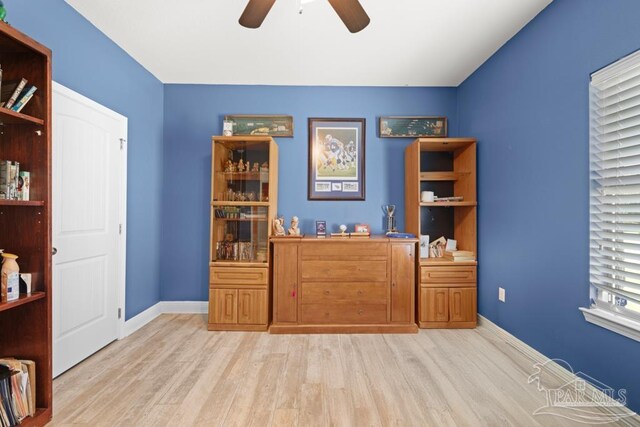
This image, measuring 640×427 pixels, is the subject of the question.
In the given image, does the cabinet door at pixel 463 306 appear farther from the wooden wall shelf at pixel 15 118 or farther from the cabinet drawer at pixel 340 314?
the wooden wall shelf at pixel 15 118

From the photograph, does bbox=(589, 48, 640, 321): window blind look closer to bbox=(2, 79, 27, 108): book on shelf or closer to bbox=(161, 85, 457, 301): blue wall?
bbox=(161, 85, 457, 301): blue wall

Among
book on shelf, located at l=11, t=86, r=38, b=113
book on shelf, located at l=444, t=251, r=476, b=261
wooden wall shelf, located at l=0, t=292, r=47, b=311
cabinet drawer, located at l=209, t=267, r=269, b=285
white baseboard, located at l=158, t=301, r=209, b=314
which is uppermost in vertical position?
book on shelf, located at l=11, t=86, r=38, b=113

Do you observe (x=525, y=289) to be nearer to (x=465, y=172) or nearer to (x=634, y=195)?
(x=634, y=195)

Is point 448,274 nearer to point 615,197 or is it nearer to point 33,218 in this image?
point 615,197

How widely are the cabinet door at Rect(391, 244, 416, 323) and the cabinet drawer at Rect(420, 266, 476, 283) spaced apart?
16cm

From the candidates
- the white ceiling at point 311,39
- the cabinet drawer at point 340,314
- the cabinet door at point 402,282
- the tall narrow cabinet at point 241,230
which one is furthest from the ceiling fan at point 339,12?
the cabinet drawer at point 340,314

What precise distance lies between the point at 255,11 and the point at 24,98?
1361 mm

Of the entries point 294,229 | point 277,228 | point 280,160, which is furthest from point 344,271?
point 280,160

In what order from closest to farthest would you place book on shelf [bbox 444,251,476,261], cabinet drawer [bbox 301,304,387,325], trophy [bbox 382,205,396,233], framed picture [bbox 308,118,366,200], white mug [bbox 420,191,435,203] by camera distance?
cabinet drawer [bbox 301,304,387,325]
book on shelf [bbox 444,251,476,261]
white mug [bbox 420,191,435,203]
trophy [bbox 382,205,396,233]
framed picture [bbox 308,118,366,200]

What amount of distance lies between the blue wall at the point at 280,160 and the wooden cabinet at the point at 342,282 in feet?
1.91

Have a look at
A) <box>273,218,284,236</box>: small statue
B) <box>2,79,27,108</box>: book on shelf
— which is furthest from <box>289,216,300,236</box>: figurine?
<box>2,79,27,108</box>: book on shelf

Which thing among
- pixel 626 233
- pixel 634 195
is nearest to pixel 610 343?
pixel 626 233

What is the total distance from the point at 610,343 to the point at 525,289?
0.76 meters

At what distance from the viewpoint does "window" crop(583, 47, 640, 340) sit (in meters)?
1.72
